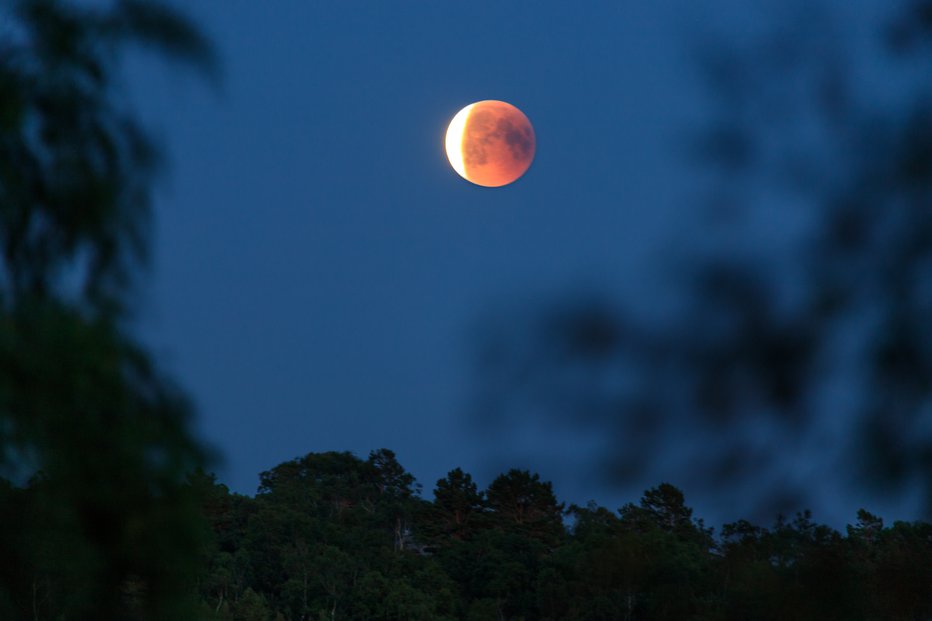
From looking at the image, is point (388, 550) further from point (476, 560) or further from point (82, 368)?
point (82, 368)

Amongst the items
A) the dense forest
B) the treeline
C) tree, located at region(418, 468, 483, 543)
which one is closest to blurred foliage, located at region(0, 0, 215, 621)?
the dense forest

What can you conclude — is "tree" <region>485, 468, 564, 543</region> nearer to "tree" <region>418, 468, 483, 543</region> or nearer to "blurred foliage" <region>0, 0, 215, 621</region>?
"tree" <region>418, 468, 483, 543</region>

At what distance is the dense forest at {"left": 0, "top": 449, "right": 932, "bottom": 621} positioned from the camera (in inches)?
139

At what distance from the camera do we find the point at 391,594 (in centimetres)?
2759

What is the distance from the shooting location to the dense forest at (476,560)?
11.6 feet

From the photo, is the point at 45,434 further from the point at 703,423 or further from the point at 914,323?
the point at 914,323

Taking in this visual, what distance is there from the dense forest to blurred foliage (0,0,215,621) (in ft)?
0.19

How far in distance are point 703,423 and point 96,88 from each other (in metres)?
2.53

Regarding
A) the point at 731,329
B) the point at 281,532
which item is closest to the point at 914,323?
the point at 731,329

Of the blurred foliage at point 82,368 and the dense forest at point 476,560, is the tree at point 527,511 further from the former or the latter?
the blurred foliage at point 82,368

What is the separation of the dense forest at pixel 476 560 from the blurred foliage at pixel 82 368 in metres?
0.06

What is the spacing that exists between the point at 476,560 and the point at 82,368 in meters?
25.8

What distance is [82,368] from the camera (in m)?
3.79

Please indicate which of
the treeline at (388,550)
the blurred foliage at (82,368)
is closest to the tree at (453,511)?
the treeline at (388,550)
